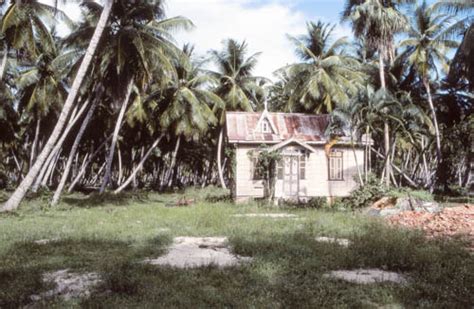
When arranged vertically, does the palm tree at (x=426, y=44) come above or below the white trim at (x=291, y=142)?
above

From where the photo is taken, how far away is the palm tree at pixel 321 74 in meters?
29.3

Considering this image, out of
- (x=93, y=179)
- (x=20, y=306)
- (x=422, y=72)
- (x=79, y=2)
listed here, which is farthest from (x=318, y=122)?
(x=93, y=179)

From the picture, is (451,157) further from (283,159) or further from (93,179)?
(93,179)

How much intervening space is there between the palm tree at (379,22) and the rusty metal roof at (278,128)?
389 centimetres

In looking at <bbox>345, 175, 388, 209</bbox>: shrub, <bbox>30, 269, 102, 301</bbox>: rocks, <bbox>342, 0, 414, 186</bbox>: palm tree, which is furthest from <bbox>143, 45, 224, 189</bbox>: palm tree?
<bbox>30, 269, 102, 301</bbox>: rocks

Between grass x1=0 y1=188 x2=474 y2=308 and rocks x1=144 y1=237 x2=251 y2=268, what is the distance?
0.30m

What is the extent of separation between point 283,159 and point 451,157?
52.4 ft

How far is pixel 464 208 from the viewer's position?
51.5 feet

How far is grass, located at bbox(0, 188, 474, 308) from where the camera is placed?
615 cm

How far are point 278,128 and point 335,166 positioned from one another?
3871 millimetres

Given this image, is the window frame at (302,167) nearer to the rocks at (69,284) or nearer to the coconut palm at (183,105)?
the coconut palm at (183,105)

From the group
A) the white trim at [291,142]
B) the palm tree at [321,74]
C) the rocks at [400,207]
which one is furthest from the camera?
the palm tree at [321,74]

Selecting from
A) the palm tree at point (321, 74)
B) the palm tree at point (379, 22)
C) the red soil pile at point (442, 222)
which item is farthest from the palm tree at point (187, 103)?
the red soil pile at point (442, 222)

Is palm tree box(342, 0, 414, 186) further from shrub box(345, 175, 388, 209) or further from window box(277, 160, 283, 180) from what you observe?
window box(277, 160, 283, 180)
